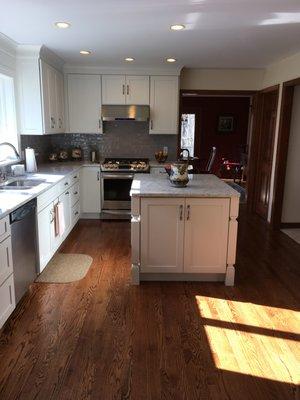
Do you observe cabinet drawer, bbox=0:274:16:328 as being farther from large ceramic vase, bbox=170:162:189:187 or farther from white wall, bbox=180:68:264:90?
white wall, bbox=180:68:264:90

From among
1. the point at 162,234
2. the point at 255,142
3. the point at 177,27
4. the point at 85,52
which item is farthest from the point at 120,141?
the point at 162,234

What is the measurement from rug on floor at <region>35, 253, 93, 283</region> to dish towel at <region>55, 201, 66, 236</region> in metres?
0.28

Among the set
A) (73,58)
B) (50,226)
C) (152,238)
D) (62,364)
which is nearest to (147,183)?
(152,238)

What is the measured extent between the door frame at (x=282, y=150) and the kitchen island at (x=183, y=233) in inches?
76.7

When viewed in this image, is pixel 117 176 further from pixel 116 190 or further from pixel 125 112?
pixel 125 112

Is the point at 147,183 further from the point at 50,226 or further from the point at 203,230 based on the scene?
the point at 50,226

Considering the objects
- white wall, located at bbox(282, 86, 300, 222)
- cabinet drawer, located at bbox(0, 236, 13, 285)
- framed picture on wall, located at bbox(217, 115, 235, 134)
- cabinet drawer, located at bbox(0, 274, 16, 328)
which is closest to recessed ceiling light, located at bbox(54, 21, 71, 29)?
cabinet drawer, located at bbox(0, 236, 13, 285)

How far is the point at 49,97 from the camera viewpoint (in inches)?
177

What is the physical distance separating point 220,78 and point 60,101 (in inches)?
99.7

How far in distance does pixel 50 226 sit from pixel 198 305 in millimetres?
1696

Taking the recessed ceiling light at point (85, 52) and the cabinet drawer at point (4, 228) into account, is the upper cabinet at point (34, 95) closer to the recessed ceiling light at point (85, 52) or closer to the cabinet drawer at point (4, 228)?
the recessed ceiling light at point (85, 52)

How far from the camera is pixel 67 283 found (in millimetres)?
3223

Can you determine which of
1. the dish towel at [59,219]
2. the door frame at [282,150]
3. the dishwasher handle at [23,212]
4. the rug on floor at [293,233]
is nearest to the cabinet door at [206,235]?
the dishwasher handle at [23,212]

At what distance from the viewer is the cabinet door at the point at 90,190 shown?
17.2 ft
